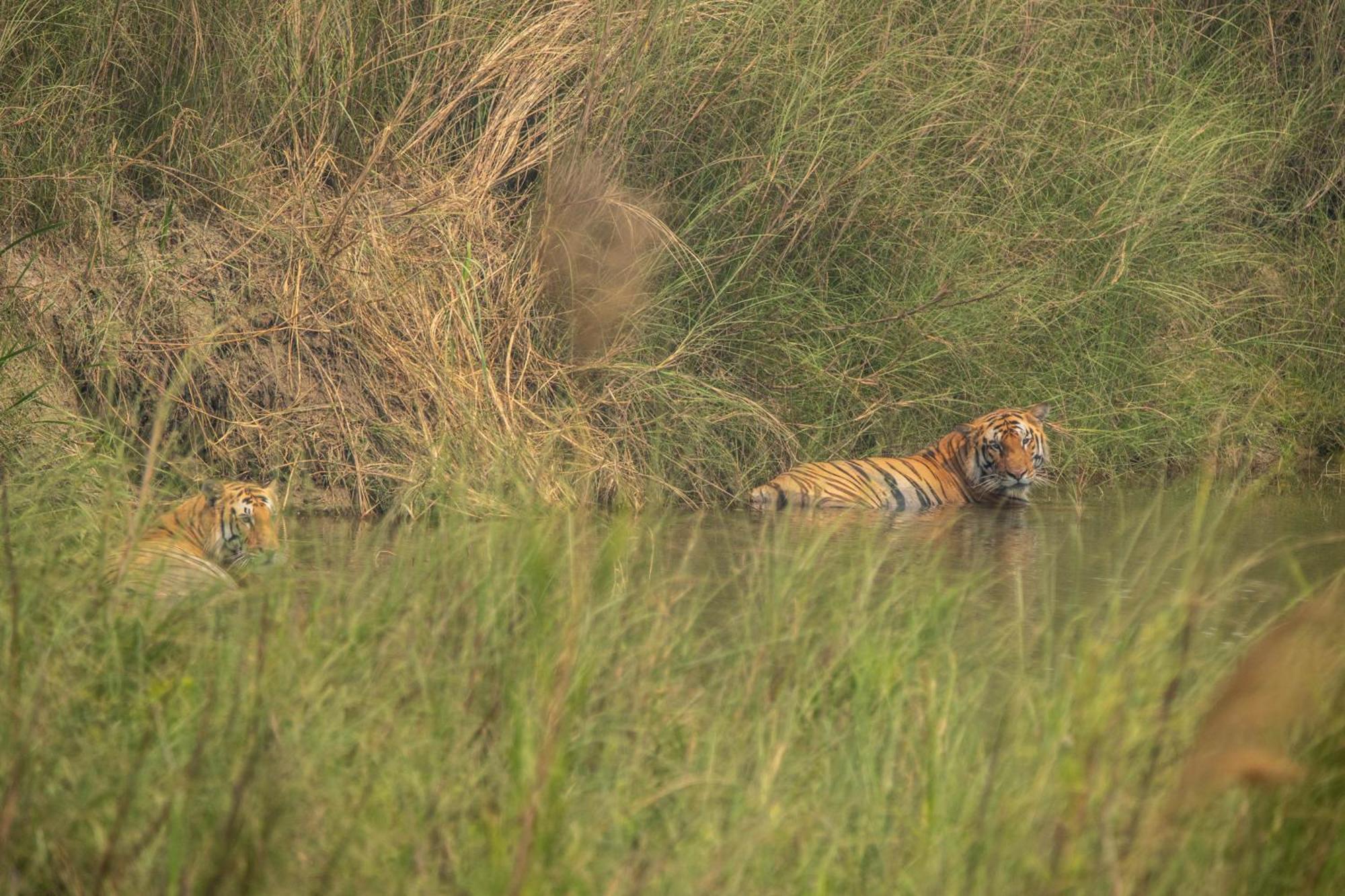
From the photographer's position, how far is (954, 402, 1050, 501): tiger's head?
7906mm

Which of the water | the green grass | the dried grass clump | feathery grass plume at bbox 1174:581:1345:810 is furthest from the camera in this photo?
the dried grass clump

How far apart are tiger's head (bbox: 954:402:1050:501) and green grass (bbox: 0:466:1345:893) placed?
3.97 m

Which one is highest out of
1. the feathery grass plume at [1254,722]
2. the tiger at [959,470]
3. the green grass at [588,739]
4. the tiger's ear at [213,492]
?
the feathery grass plume at [1254,722]

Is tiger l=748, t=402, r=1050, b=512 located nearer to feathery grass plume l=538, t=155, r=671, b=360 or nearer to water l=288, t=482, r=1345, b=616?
water l=288, t=482, r=1345, b=616

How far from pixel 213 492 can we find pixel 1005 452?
154 inches

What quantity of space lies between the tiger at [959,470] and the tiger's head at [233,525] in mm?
2859

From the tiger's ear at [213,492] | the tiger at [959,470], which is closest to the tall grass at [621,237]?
the tiger at [959,470]

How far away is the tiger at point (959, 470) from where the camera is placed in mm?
7699

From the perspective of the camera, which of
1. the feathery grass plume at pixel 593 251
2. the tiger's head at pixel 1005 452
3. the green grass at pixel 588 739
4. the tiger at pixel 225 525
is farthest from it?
the tiger's head at pixel 1005 452

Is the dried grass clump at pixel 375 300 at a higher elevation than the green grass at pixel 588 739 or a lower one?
lower

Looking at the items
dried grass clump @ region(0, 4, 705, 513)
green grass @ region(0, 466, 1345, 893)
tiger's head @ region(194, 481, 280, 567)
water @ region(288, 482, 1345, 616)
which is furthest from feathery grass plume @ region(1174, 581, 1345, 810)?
dried grass clump @ region(0, 4, 705, 513)

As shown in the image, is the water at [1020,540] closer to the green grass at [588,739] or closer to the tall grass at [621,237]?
the green grass at [588,739]

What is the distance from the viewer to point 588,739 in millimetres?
3102

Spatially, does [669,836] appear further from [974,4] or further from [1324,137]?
[1324,137]
